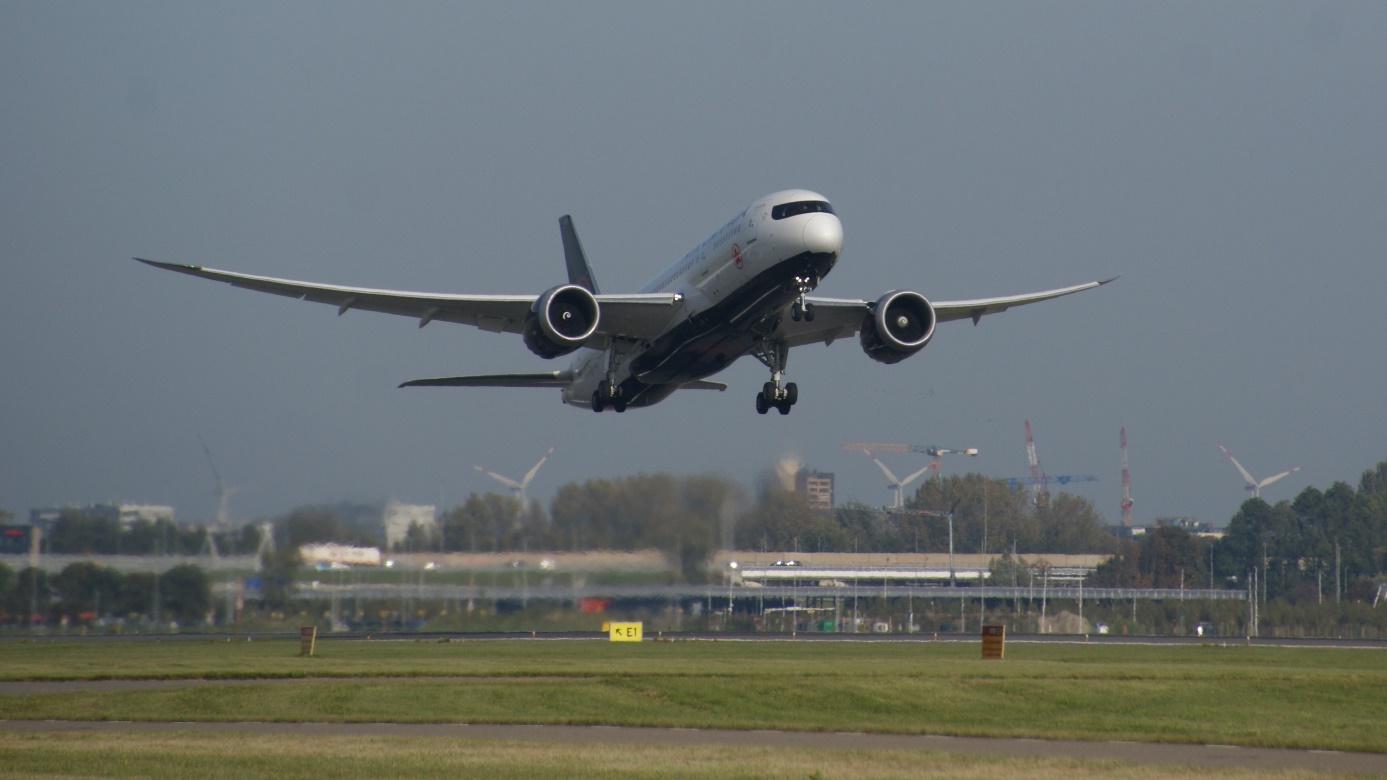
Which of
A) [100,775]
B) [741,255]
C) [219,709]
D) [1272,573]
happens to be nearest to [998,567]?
[1272,573]

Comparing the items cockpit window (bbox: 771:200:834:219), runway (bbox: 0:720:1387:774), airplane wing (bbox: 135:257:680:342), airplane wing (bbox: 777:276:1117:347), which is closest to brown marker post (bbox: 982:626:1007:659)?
airplane wing (bbox: 777:276:1117:347)

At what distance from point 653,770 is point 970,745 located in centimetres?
711

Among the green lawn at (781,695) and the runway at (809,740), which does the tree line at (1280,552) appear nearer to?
the green lawn at (781,695)

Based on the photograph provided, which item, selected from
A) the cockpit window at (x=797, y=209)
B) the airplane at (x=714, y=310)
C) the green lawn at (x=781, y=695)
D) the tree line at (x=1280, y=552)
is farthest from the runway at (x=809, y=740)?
the tree line at (x=1280, y=552)

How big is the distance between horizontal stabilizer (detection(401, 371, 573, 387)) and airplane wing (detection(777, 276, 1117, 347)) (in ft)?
30.5

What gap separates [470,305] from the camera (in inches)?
1576

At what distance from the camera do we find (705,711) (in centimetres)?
3116

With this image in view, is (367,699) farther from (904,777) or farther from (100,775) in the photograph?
(904,777)

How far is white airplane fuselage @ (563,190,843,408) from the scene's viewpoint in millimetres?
35031

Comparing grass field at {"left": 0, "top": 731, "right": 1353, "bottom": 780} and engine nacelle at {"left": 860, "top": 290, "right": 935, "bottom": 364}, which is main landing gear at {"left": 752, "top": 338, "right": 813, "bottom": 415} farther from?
grass field at {"left": 0, "top": 731, "right": 1353, "bottom": 780}

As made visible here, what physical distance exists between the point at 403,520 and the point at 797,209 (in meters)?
27.3

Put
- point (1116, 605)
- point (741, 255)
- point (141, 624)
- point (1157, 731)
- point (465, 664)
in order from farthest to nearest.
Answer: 1. point (1116, 605)
2. point (141, 624)
3. point (465, 664)
4. point (741, 255)
5. point (1157, 731)

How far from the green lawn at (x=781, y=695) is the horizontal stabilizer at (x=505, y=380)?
895 centimetres

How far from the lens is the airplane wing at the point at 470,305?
38.1m
